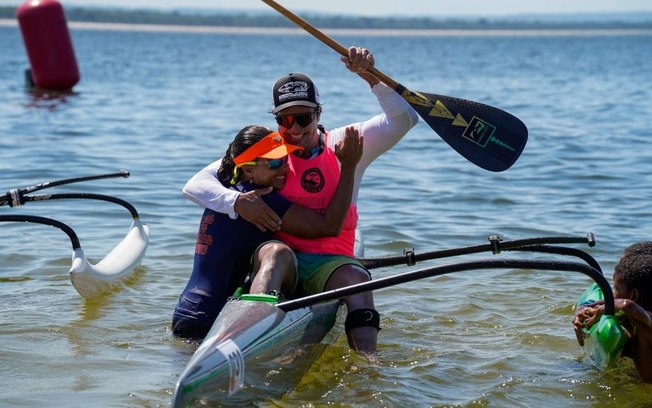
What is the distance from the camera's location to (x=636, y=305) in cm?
509

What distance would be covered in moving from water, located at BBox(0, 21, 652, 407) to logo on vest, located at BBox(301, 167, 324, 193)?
2.91 feet

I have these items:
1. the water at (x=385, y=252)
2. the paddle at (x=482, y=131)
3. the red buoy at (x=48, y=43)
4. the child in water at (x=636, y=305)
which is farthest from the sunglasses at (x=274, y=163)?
the red buoy at (x=48, y=43)

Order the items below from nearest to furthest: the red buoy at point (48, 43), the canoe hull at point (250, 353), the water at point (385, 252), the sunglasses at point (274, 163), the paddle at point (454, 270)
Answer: the canoe hull at point (250, 353)
the paddle at point (454, 270)
the water at point (385, 252)
the sunglasses at point (274, 163)
the red buoy at point (48, 43)

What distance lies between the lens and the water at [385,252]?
5535mm

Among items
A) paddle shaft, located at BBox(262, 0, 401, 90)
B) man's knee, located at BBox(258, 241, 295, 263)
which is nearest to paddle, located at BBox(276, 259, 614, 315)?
man's knee, located at BBox(258, 241, 295, 263)

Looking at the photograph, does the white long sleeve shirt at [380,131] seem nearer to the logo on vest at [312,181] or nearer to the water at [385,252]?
the logo on vest at [312,181]

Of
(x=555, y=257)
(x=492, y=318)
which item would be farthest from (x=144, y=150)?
(x=492, y=318)

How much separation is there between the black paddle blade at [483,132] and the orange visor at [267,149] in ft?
4.02

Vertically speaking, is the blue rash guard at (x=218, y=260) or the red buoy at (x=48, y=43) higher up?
the red buoy at (x=48, y=43)

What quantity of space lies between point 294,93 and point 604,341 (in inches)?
82.4

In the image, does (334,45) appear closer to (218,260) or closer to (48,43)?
(218,260)

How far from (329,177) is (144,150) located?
387 inches

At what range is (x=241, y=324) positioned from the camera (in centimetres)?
475

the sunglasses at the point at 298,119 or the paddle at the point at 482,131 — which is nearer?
the sunglasses at the point at 298,119
